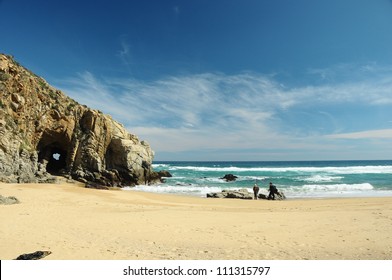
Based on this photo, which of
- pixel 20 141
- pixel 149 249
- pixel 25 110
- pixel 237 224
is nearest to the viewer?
pixel 149 249

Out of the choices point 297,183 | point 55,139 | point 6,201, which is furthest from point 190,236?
point 297,183

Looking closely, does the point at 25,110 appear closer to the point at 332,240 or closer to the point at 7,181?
the point at 7,181

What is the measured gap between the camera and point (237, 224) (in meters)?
10.5

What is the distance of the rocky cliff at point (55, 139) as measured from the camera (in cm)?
2642

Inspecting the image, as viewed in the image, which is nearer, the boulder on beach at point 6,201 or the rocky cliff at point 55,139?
the boulder on beach at point 6,201

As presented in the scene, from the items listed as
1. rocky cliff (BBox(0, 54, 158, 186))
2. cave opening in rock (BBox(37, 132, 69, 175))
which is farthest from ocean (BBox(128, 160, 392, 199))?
cave opening in rock (BBox(37, 132, 69, 175))

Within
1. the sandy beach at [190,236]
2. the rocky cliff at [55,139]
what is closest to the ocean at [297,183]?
the rocky cliff at [55,139]

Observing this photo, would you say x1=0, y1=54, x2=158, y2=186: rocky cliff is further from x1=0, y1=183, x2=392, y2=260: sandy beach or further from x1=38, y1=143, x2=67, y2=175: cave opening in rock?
x1=0, y1=183, x2=392, y2=260: sandy beach

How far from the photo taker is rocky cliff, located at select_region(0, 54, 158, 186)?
2642 cm

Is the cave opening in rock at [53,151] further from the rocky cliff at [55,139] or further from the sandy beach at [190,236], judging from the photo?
the sandy beach at [190,236]

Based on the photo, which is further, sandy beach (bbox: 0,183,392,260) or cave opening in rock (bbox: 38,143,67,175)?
cave opening in rock (bbox: 38,143,67,175)
